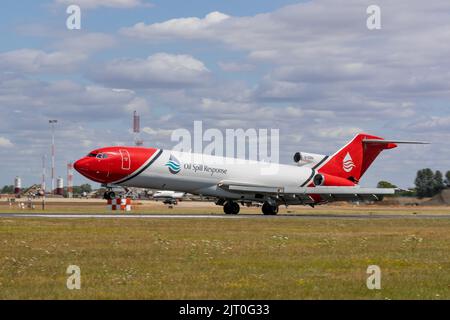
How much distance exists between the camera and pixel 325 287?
16.8 metres

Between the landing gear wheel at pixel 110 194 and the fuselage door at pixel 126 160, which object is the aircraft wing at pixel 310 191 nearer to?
the fuselage door at pixel 126 160

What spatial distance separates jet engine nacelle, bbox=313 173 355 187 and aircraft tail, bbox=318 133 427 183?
0.73 m

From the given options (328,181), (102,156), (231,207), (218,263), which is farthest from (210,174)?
(218,263)

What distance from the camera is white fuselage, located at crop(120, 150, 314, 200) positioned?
55531mm

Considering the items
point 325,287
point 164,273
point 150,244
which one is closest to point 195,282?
point 164,273

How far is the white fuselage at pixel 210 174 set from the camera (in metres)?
55.5

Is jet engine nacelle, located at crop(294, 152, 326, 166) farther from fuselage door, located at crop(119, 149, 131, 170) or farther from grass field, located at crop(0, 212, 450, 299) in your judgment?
grass field, located at crop(0, 212, 450, 299)

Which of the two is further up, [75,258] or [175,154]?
[175,154]

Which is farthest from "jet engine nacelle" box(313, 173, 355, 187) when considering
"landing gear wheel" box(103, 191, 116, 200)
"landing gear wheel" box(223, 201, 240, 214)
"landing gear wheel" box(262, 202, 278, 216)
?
"landing gear wheel" box(103, 191, 116, 200)

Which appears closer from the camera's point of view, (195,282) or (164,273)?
(195,282)

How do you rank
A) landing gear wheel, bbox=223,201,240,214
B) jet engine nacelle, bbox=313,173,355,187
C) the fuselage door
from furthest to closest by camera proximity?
jet engine nacelle, bbox=313,173,355,187, landing gear wheel, bbox=223,201,240,214, the fuselage door
